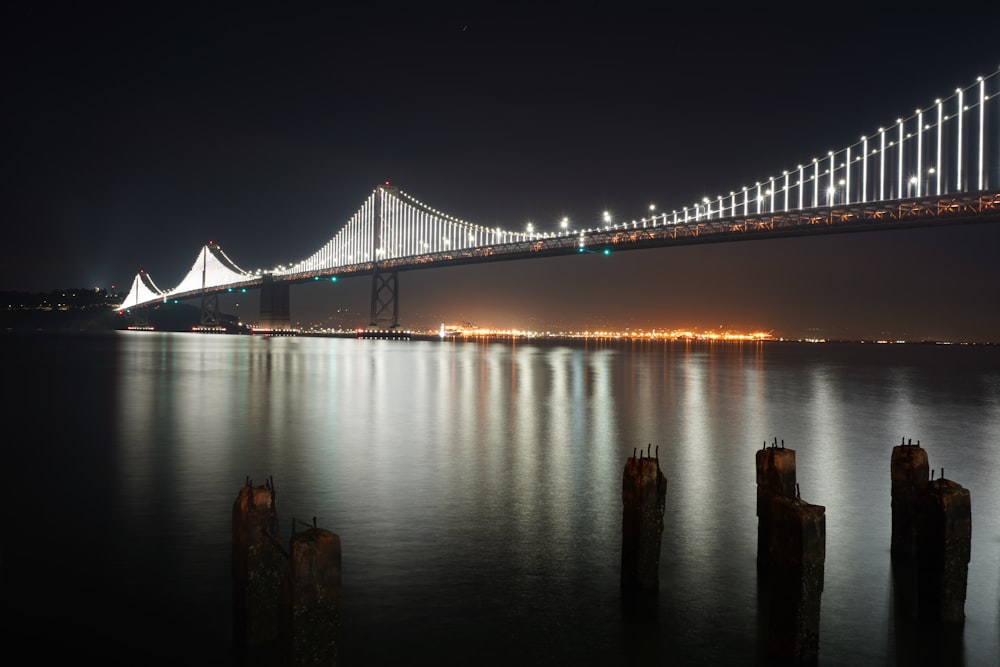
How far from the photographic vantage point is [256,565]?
483 cm

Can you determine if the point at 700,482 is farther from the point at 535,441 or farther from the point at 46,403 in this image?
the point at 46,403

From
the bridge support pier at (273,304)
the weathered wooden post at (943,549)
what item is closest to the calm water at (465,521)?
the weathered wooden post at (943,549)

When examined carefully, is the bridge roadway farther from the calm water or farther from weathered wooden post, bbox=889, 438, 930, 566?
weathered wooden post, bbox=889, 438, 930, 566

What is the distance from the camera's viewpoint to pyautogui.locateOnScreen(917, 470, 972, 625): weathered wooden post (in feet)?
17.3

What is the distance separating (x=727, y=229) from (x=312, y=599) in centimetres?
4974

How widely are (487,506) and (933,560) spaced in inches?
197

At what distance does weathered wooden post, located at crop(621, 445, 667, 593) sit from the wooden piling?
1035 millimetres

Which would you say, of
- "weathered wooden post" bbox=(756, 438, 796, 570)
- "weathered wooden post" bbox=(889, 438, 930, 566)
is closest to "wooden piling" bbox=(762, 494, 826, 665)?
"weathered wooden post" bbox=(756, 438, 796, 570)

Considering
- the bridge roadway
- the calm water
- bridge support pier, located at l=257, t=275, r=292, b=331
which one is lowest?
the calm water

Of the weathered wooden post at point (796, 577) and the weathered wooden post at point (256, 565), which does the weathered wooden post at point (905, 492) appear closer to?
the weathered wooden post at point (796, 577)

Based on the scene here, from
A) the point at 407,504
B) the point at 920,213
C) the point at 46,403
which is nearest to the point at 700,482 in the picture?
the point at 407,504

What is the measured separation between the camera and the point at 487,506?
31.0 ft

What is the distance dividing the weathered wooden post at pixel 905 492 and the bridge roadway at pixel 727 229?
112 feet

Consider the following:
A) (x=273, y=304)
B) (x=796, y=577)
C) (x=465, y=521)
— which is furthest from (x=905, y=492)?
(x=273, y=304)
